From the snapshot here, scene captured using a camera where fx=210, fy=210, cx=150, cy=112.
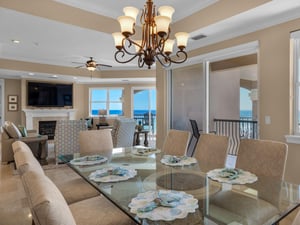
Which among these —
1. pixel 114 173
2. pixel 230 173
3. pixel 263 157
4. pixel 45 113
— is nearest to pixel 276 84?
pixel 263 157

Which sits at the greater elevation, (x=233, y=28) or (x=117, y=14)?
(x=117, y=14)

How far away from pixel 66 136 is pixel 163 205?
412 cm

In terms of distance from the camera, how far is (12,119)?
8031 mm

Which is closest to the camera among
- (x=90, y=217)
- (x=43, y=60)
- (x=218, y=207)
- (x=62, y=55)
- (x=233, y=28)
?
(x=218, y=207)

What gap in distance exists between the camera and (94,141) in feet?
9.86

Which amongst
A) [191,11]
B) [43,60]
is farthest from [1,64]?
[191,11]

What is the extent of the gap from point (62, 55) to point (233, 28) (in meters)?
4.41

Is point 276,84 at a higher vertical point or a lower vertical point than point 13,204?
higher

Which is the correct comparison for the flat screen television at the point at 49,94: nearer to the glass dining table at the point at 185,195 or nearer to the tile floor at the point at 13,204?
the tile floor at the point at 13,204

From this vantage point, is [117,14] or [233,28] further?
[117,14]

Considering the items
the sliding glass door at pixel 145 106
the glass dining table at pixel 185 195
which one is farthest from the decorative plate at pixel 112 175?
the sliding glass door at pixel 145 106

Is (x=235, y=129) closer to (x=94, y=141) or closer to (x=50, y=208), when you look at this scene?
(x=94, y=141)

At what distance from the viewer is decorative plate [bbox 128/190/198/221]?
1.14m

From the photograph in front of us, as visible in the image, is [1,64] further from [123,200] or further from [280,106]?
[280,106]
